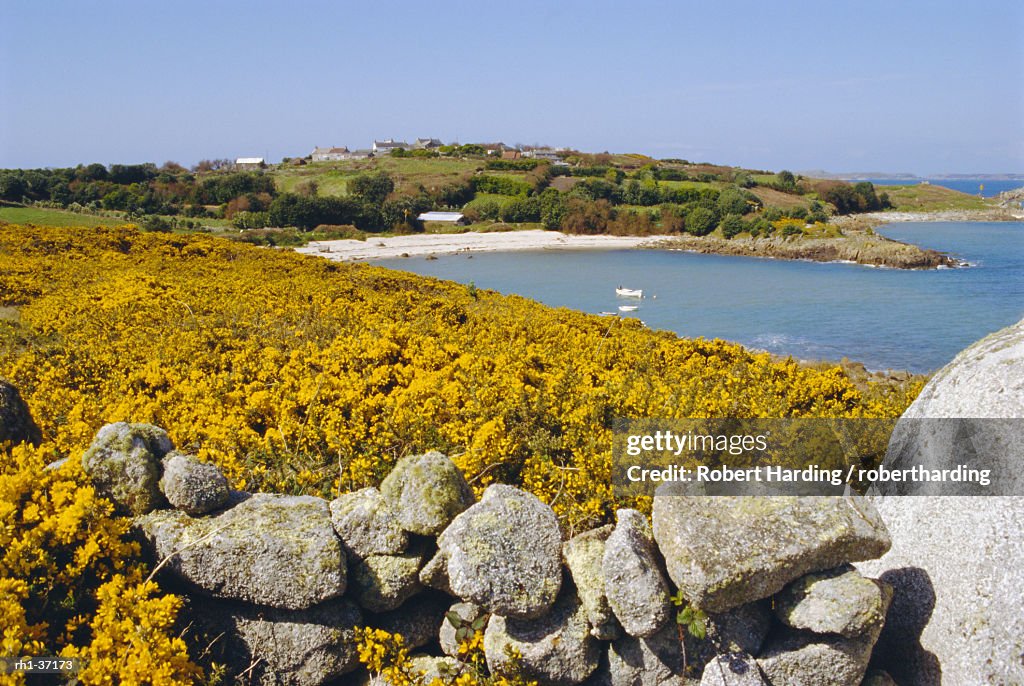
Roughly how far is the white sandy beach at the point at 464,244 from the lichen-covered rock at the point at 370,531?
71907 millimetres

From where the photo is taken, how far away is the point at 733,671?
4734mm

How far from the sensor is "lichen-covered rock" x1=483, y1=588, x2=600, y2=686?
4938 millimetres

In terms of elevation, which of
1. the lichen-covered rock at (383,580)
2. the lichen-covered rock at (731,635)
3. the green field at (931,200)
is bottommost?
the lichen-covered rock at (731,635)

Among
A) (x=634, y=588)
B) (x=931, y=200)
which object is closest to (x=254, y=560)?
(x=634, y=588)

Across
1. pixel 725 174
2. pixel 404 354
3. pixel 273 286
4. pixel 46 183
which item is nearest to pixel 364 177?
pixel 46 183

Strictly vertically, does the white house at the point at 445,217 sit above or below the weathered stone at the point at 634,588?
above

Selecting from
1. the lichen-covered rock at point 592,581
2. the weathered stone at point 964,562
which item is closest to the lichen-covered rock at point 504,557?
the lichen-covered rock at point 592,581

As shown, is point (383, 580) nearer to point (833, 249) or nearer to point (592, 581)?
point (592, 581)

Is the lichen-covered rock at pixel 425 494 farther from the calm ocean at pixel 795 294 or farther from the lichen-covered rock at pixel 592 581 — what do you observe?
the calm ocean at pixel 795 294

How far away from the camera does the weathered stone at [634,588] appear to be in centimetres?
462

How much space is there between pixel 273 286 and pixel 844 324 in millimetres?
37585

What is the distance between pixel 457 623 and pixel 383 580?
719 mm

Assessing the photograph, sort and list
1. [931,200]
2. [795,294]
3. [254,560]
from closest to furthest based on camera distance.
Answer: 1. [254,560]
2. [795,294]
3. [931,200]

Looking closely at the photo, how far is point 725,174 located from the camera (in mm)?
143625
